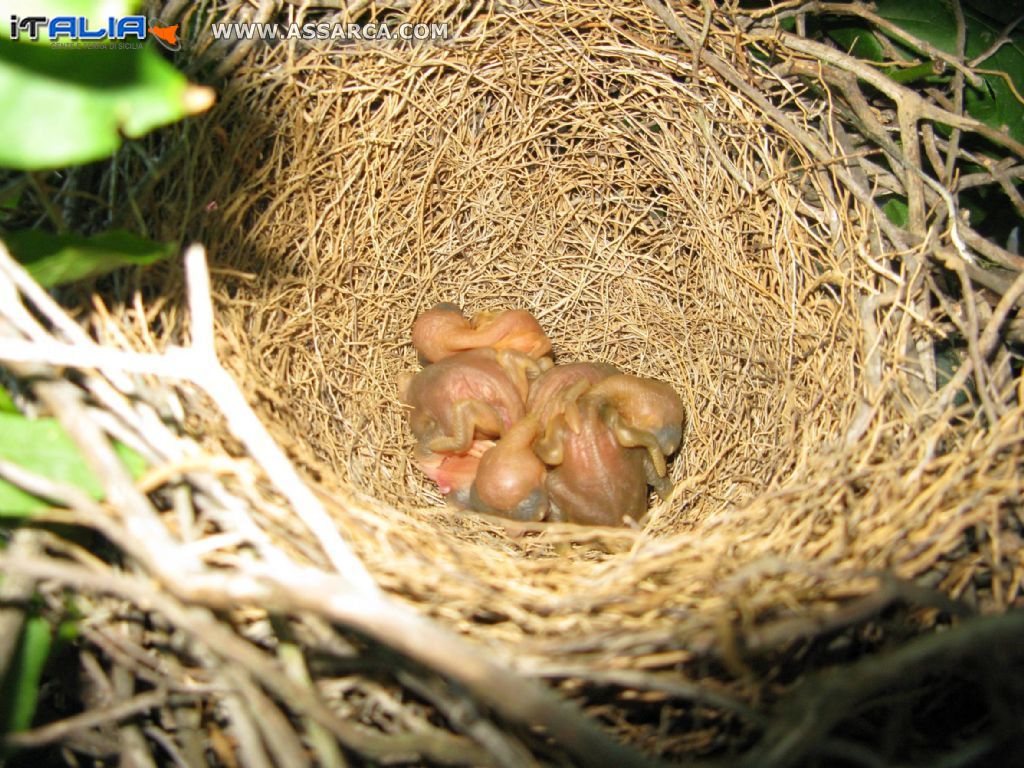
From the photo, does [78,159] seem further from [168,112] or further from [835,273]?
[835,273]

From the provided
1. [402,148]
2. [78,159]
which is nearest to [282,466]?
[78,159]

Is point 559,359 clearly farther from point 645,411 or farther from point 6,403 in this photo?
point 6,403

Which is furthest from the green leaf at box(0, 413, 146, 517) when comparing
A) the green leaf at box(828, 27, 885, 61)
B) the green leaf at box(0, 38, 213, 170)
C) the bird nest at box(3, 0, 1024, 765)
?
the green leaf at box(828, 27, 885, 61)

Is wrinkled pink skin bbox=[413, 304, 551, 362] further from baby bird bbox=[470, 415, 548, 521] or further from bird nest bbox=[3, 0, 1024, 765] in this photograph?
baby bird bbox=[470, 415, 548, 521]

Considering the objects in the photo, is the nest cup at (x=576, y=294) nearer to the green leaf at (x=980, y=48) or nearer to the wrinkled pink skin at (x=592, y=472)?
the wrinkled pink skin at (x=592, y=472)

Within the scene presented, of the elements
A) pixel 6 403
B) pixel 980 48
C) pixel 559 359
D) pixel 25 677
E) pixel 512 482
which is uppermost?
pixel 980 48

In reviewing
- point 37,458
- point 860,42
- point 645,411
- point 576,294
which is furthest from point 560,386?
point 37,458
